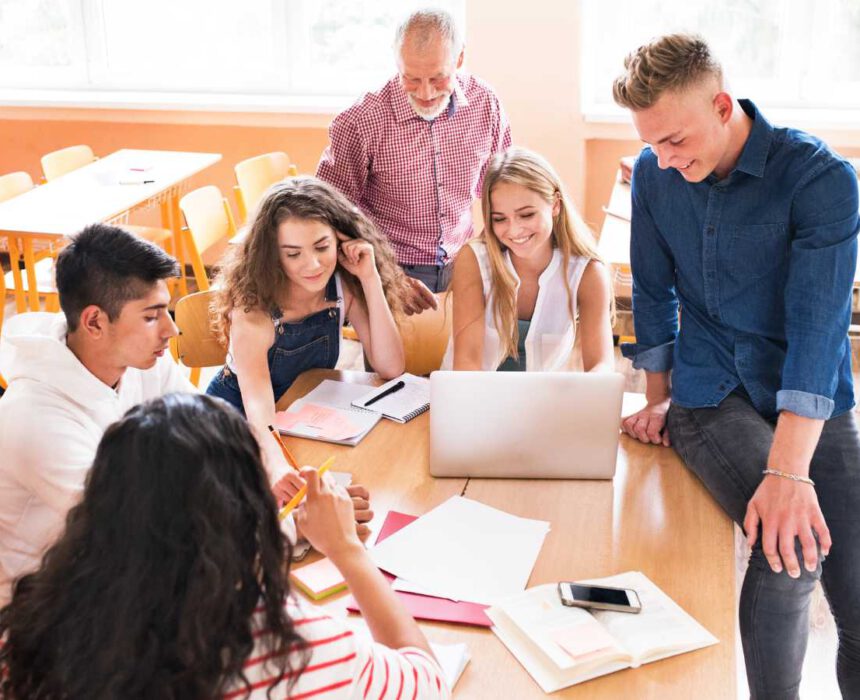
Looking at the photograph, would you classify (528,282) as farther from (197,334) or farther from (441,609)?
(441,609)

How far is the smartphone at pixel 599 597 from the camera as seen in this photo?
59.1 inches

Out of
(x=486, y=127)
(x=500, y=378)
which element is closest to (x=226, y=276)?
(x=500, y=378)

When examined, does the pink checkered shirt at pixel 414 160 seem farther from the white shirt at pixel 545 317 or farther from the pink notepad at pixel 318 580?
the pink notepad at pixel 318 580

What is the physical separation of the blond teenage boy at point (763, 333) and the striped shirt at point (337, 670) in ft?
2.46

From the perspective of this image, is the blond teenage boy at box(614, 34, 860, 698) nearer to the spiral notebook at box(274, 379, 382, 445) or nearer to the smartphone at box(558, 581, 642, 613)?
the smartphone at box(558, 581, 642, 613)

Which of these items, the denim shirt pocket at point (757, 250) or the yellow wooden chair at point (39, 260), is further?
the yellow wooden chair at point (39, 260)

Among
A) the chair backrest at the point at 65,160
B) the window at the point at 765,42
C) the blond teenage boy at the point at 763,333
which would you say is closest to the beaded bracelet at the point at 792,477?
the blond teenage boy at the point at 763,333

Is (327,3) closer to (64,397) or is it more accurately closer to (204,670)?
(64,397)

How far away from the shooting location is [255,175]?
4.49 metres

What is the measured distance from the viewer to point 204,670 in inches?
41.9

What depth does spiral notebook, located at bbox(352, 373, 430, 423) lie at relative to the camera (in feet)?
7.20

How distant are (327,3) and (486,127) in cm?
230

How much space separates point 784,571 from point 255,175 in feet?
10.9

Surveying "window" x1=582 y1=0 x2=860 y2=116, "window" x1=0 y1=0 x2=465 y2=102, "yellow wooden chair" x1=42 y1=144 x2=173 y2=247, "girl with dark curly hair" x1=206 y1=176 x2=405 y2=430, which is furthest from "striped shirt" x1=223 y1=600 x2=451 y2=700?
"window" x1=0 y1=0 x2=465 y2=102
